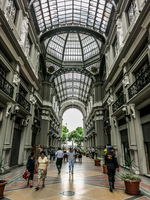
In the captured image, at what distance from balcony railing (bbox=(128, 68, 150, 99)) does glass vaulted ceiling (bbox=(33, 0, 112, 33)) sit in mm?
12717

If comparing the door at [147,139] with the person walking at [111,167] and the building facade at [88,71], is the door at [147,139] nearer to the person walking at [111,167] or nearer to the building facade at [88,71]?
the building facade at [88,71]

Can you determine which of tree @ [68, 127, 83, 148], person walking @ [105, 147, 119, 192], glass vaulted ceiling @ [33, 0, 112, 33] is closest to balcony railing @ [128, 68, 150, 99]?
person walking @ [105, 147, 119, 192]

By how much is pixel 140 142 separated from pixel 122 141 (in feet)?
11.9

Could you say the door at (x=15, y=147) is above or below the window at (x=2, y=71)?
below

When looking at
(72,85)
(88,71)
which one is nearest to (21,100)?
(88,71)

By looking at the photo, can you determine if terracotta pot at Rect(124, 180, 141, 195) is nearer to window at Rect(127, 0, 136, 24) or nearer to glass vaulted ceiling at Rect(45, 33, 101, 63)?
window at Rect(127, 0, 136, 24)

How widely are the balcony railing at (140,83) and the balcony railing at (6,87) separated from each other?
8438mm

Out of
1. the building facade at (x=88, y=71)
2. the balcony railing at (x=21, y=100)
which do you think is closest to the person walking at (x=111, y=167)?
the building facade at (x=88, y=71)

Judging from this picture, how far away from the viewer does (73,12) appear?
1989 centimetres

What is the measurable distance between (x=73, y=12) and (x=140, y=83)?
56.3 ft

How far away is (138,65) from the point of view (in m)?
Result: 9.01

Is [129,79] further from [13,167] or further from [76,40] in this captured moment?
[76,40]

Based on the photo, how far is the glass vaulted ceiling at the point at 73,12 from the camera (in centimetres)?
1750

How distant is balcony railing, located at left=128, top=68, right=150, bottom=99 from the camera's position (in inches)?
303
